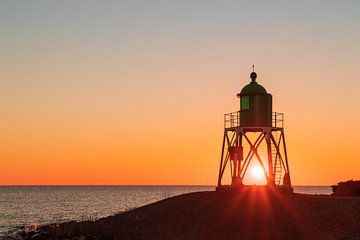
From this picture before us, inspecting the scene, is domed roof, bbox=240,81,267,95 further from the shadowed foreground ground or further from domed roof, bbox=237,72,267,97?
the shadowed foreground ground

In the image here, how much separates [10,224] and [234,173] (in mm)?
35474

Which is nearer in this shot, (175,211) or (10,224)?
(175,211)

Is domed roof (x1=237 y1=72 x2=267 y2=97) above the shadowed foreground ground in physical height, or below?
above

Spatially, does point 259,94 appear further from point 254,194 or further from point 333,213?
point 333,213

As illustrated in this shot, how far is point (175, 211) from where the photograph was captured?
51781 millimetres

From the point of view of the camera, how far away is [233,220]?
4675cm

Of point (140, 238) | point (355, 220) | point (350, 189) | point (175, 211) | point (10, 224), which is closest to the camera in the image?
point (355, 220)

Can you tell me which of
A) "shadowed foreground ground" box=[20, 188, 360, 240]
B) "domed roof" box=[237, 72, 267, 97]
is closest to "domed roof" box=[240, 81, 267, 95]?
"domed roof" box=[237, 72, 267, 97]

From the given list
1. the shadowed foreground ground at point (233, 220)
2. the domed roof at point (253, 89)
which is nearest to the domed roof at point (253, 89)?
the domed roof at point (253, 89)

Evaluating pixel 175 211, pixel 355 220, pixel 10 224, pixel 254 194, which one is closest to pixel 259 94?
pixel 254 194

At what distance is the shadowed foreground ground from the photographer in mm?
43000

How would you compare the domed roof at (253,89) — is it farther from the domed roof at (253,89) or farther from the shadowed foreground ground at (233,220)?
the shadowed foreground ground at (233,220)

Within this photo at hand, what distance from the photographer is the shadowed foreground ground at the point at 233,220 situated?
4300 centimetres

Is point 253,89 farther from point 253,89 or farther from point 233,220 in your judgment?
point 233,220
